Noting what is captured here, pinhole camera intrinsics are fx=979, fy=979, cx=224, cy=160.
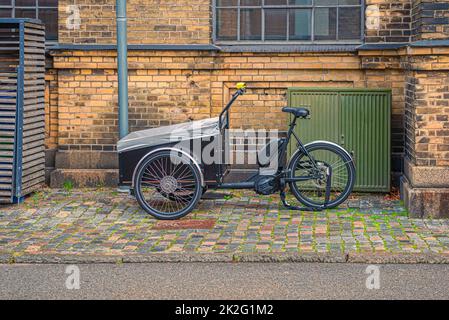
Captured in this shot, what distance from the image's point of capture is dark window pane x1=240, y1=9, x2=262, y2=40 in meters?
12.6

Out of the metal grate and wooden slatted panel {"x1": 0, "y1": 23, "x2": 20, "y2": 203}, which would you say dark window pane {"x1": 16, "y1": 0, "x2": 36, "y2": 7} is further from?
wooden slatted panel {"x1": 0, "y1": 23, "x2": 20, "y2": 203}

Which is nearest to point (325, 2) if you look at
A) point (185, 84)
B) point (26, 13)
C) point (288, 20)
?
point (288, 20)

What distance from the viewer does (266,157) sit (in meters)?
10.8

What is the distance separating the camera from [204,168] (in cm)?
1053

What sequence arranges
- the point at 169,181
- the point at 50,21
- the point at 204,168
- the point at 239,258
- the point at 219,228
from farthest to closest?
the point at 50,21, the point at 204,168, the point at 169,181, the point at 219,228, the point at 239,258

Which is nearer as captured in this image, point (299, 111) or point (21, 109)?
point (299, 111)

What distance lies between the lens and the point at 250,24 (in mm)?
12664

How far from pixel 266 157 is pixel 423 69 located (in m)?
1.94

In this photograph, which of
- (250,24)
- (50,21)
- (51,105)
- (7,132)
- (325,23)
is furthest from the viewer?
(50,21)

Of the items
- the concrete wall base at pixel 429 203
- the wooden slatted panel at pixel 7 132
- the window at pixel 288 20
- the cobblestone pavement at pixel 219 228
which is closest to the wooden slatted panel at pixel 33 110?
the wooden slatted panel at pixel 7 132

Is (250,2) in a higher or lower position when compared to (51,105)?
higher

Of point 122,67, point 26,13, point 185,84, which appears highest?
point 26,13

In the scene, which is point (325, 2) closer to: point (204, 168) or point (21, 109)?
point (204, 168)

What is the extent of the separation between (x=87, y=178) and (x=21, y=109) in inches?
A: 62.5
